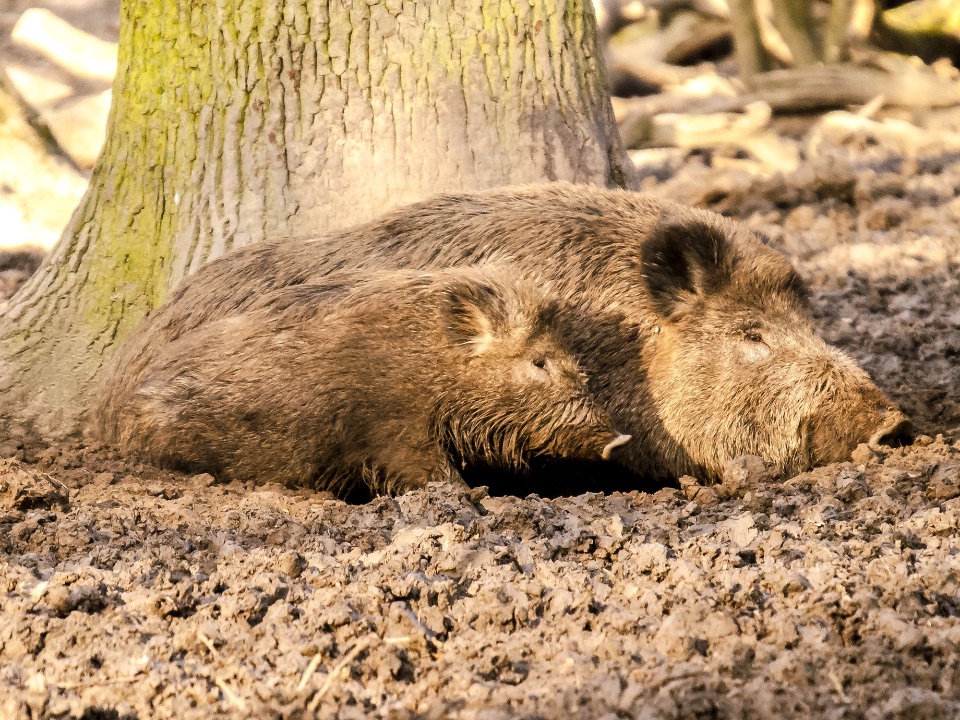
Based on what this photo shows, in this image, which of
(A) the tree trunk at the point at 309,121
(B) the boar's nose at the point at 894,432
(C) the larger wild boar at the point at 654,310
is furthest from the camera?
(A) the tree trunk at the point at 309,121

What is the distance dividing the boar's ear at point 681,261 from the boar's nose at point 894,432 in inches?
35.4

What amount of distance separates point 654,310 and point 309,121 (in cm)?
184

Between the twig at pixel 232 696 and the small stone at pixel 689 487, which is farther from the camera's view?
the small stone at pixel 689 487

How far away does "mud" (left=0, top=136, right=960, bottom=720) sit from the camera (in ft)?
8.49

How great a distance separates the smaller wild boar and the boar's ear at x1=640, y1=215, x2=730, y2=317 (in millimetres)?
519

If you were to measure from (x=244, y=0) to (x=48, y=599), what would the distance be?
131 inches

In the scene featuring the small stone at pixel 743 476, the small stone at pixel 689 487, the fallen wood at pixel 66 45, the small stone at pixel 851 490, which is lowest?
the small stone at pixel 689 487

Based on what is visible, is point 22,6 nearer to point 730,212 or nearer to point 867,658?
point 730,212

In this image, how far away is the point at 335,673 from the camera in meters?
2.68

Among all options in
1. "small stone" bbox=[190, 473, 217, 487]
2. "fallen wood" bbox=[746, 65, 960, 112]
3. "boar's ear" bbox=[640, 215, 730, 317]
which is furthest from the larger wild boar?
"fallen wood" bbox=[746, 65, 960, 112]

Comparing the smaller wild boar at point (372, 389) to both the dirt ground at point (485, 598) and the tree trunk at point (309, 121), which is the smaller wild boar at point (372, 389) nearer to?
the dirt ground at point (485, 598)

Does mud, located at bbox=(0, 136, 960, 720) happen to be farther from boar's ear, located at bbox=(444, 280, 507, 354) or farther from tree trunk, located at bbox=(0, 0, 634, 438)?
tree trunk, located at bbox=(0, 0, 634, 438)

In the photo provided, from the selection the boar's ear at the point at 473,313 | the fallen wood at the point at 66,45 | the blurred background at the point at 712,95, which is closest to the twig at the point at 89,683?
the boar's ear at the point at 473,313

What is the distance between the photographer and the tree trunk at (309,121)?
5535 mm
